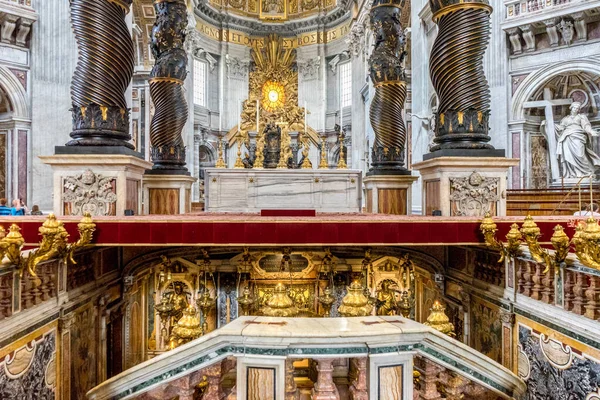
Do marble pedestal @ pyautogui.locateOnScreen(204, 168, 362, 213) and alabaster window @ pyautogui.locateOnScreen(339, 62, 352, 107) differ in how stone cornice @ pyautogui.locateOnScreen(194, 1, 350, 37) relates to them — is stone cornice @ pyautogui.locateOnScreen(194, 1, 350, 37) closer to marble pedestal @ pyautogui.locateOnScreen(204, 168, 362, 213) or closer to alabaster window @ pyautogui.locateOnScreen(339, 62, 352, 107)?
alabaster window @ pyautogui.locateOnScreen(339, 62, 352, 107)

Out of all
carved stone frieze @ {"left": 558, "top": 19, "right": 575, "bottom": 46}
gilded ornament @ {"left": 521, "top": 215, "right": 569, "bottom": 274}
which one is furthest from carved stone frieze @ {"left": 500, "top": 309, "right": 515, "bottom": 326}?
carved stone frieze @ {"left": 558, "top": 19, "right": 575, "bottom": 46}

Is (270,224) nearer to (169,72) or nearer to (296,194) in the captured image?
(296,194)

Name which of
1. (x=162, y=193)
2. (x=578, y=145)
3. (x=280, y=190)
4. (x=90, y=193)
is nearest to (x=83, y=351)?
(x=90, y=193)

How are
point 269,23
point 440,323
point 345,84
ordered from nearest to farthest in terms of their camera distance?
point 440,323
point 345,84
point 269,23

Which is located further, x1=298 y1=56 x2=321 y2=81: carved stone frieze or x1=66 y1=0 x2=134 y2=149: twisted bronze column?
x1=298 y1=56 x2=321 y2=81: carved stone frieze

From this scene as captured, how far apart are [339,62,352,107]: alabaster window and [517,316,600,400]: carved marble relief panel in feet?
68.7

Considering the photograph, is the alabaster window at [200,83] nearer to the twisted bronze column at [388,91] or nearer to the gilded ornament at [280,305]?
the twisted bronze column at [388,91]

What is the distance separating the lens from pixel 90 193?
4684 mm

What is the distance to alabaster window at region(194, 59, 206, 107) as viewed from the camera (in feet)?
75.3

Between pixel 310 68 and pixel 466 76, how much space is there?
21.1 m

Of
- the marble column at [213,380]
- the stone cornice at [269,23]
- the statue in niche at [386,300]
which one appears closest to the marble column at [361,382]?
the marble column at [213,380]

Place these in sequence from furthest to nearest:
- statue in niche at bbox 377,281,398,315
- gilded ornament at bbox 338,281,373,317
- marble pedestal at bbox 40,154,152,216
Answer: statue in niche at bbox 377,281,398,315 < marble pedestal at bbox 40,154,152,216 < gilded ornament at bbox 338,281,373,317

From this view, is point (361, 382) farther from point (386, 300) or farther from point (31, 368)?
point (386, 300)

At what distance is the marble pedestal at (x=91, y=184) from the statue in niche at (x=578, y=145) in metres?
10.8
